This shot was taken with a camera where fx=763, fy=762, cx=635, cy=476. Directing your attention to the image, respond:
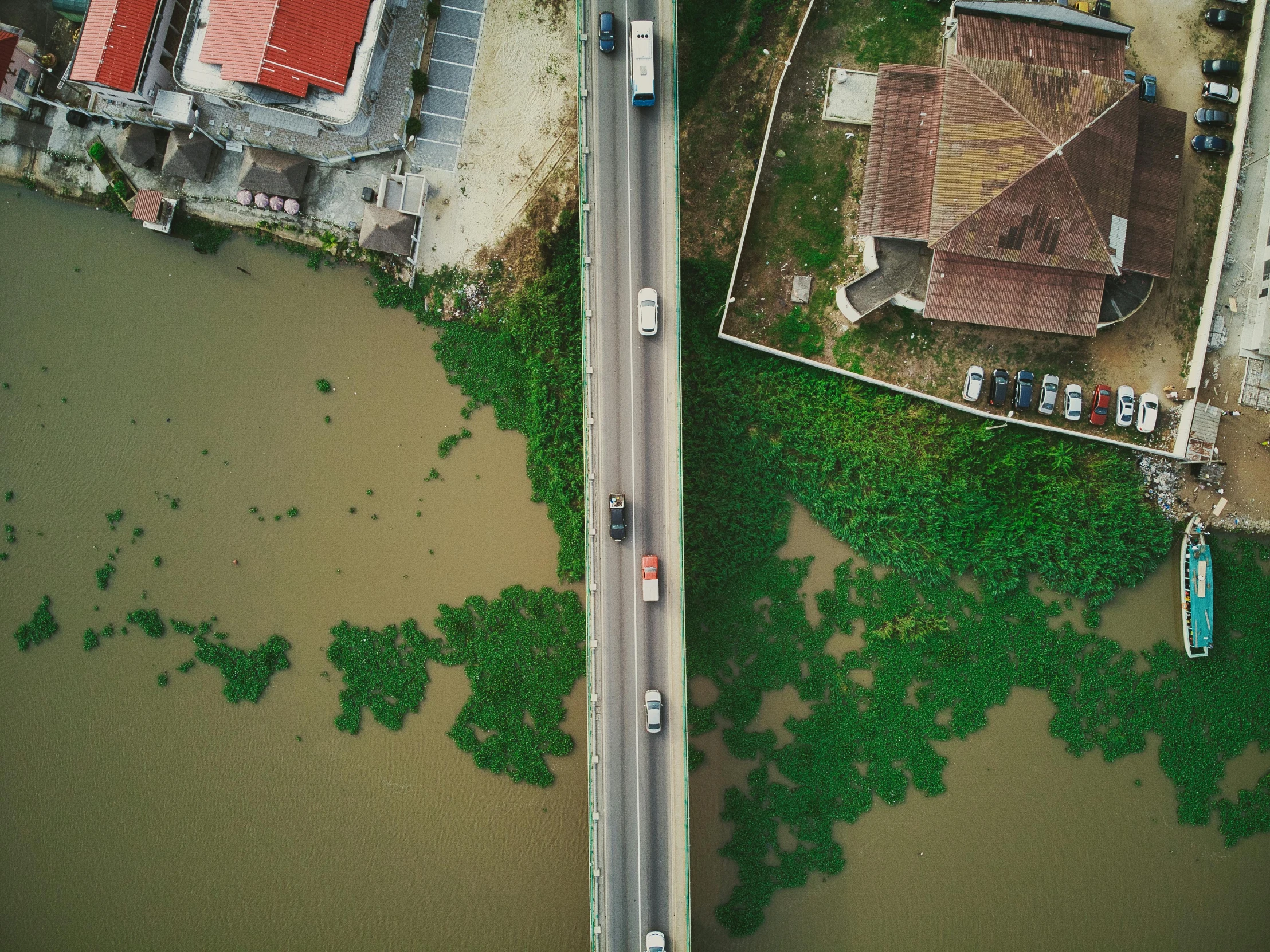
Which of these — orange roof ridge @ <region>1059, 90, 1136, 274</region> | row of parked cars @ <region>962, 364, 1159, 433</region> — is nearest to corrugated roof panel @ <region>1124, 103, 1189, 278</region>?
orange roof ridge @ <region>1059, 90, 1136, 274</region>

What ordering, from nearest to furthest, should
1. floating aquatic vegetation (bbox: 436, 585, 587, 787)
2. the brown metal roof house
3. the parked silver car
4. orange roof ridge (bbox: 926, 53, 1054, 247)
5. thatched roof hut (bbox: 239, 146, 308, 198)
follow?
1. orange roof ridge (bbox: 926, 53, 1054, 247)
2. the brown metal roof house
3. thatched roof hut (bbox: 239, 146, 308, 198)
4. floating aquatic vegetation (bbox: 436, 585, 587, 787)
5. the parked silver car

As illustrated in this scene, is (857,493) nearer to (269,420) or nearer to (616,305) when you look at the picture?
(616,305)

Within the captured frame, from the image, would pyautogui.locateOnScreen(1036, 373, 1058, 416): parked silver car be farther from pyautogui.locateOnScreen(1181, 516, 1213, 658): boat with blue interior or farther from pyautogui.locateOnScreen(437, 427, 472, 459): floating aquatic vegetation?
pyautogui.locateOnScreen(437, 427, 472, 459): floating aquatic vegetation

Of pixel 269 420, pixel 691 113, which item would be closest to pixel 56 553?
pixel 269 420

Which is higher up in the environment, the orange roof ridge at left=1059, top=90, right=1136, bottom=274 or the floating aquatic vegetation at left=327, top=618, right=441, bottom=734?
the orange roof ridge at left=1059, top=90, right=1136, bottom=274

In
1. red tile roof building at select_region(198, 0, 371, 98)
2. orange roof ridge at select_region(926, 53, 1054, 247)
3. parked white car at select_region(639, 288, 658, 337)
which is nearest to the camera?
orange roof ridge at select_region(926, 53, 1054, 247)

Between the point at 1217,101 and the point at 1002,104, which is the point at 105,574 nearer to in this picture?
the point at 1002,104

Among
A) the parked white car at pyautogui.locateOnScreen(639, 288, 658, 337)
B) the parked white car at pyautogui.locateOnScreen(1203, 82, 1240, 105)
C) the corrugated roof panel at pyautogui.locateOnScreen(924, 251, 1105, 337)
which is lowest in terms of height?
the parked white car at pyautogui.locateOnScreen(639, 288, 658, 337)

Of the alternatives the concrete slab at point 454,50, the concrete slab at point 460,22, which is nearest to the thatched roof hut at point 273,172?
the concrete slab at point 454,50
